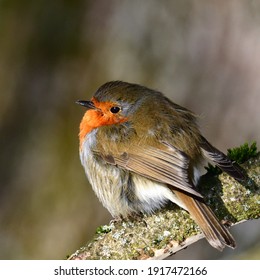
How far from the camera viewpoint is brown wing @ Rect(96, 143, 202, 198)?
330 centimetres

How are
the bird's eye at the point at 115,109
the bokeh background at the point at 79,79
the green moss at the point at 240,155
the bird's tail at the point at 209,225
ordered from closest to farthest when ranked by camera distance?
the bird's tail at the point at 209,225
the green moss at the point at 240,155
the bird's eye at the point at 115,109
the bokeh background at the point at 79,79

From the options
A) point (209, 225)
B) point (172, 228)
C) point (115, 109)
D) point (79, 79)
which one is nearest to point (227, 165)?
point (209, 225)

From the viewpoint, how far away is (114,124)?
3764 mm

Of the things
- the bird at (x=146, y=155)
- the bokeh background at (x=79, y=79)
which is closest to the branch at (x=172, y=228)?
the bird at (x=146, y=155)

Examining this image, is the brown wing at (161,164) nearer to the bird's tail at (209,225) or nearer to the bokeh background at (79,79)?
the bird's tail at (209,225)

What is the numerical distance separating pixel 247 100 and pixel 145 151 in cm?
266

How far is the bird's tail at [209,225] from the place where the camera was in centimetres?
322

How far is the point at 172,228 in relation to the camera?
3332 millimetres

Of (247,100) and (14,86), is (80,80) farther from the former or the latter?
(247,100)

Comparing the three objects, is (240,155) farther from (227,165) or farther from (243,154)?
(227,165)

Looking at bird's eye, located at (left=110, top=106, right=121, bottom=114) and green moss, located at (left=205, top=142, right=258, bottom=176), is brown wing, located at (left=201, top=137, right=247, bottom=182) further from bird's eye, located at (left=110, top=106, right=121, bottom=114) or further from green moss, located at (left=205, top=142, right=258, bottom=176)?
bird's eye, located at (left=110, top=106, right=121, bottom=114)

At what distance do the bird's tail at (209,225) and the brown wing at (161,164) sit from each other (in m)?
0.09

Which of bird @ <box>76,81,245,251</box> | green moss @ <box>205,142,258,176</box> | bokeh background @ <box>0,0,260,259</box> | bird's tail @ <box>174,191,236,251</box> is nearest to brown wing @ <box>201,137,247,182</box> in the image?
bird @ <box>76,81,245,251</box>
